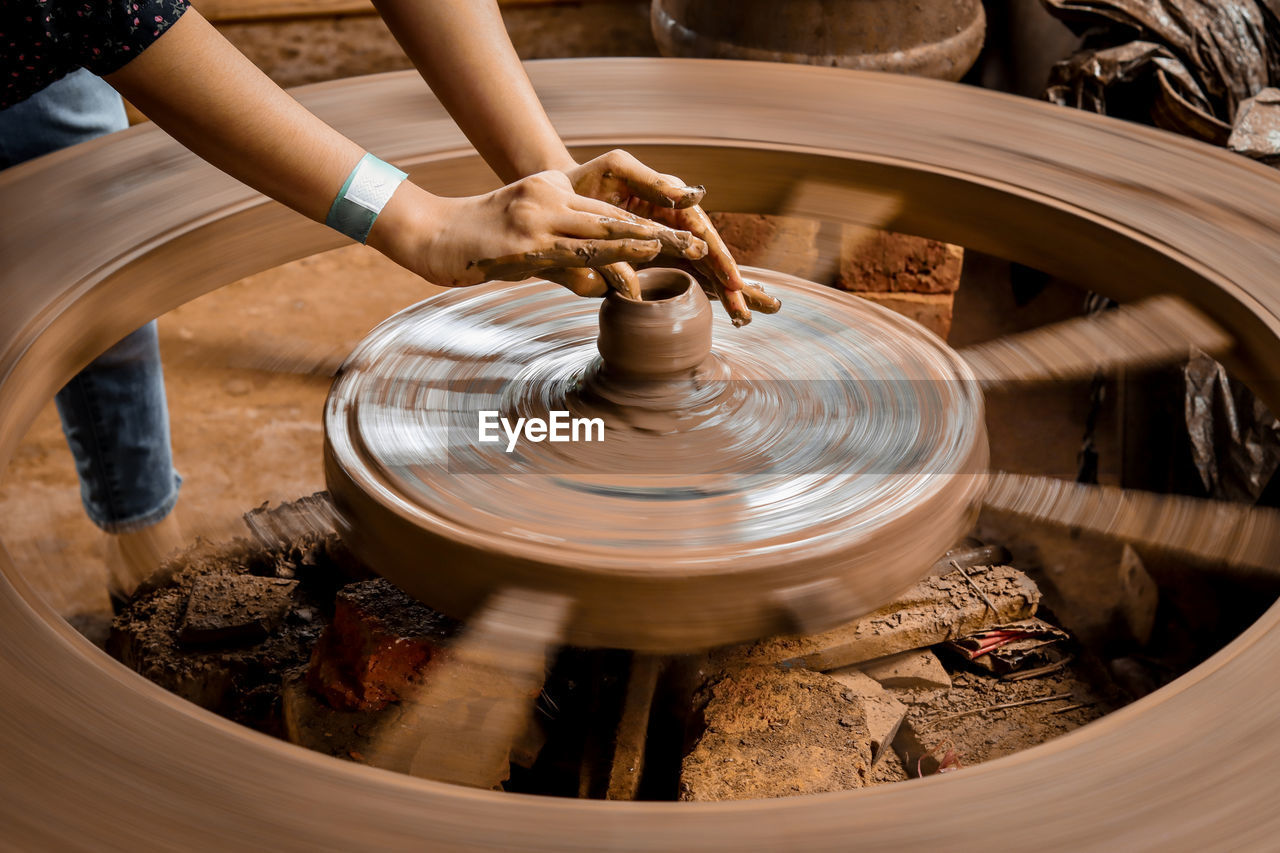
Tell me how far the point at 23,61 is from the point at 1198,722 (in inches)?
38.0

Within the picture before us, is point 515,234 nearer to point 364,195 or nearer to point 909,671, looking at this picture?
point 364,195

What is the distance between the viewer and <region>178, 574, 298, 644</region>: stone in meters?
1.17

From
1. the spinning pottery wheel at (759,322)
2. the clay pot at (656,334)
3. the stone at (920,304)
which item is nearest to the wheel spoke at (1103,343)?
the spinning pottery wheel at (759,322)

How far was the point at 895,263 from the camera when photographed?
1.67 m

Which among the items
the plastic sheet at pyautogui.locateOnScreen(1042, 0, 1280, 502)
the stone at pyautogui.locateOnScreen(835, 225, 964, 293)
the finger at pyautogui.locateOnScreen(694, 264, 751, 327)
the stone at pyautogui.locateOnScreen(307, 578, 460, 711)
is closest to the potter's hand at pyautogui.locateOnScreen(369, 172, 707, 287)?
the finger at pyautogui.locateOnScreen(694, 264, 751, 327)

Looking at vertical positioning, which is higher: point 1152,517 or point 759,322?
point 759,322

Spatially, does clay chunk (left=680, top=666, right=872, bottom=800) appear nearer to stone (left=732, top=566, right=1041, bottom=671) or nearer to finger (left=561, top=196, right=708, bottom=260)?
stone (left=732, top=566, right=1041, bottom=671)

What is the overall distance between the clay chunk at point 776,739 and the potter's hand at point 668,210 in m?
0.34

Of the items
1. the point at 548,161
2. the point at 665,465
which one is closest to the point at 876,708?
the point at 665,465

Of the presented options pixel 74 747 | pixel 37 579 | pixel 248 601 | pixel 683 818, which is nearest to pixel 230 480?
pixel 37 579

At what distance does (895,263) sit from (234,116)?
111 cm

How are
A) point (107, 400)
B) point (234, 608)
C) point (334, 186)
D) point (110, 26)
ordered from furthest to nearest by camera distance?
1. point (107, 400)
2. point (234, 608)
3. point (334, 186)
4. point (110, 26)

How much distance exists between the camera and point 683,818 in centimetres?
55

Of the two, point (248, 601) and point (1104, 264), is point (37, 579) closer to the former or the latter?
point (248, 601)
